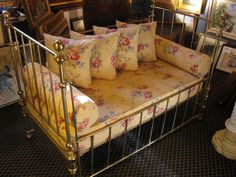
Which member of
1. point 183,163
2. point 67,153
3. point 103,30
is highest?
point 103,30

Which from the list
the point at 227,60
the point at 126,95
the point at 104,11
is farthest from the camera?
the point at 227,60

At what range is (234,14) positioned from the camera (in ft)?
8.98

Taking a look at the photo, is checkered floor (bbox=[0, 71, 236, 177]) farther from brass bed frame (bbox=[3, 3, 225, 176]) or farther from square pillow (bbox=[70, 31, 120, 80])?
square pillow (bbox=[70, 31, 120, 80])

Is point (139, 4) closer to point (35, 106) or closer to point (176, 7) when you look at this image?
point (176, 7)

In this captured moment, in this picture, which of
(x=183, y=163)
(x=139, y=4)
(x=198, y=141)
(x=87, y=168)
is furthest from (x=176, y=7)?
(x=87, y=168)

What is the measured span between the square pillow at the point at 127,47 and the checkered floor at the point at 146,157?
0.68 meters

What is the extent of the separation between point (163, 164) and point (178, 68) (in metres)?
0.82

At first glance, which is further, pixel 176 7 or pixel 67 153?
pixel 176 7

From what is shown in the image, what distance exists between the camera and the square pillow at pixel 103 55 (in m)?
1.79

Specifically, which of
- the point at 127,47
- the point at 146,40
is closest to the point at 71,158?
the point at 127,47

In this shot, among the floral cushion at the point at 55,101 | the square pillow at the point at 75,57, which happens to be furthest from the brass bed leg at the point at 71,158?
the square pillow at the point at 75,57

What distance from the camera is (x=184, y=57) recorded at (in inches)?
81.4

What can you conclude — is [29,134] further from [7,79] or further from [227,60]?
[227,60]

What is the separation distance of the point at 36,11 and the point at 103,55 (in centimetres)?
104
